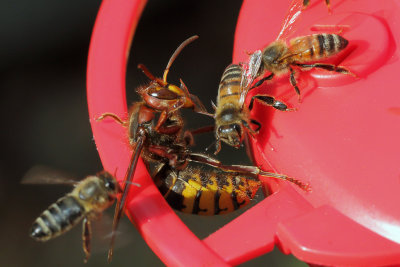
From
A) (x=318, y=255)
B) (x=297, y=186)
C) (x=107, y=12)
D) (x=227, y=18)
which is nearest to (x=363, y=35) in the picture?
(x=297, y=186)

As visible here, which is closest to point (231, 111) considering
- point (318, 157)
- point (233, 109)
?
point (233, 109)

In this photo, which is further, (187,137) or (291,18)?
(187,137)

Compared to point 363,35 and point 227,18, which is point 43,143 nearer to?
point 227,18

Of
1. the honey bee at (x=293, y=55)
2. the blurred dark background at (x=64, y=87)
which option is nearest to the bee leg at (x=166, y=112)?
the honey bee at (x=293, y=55)

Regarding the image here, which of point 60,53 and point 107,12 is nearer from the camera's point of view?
point 107,12

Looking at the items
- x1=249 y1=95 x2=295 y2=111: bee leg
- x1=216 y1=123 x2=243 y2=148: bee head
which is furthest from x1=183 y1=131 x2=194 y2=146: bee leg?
x1=249 y1=95 x2=295 y2=111: bee leg

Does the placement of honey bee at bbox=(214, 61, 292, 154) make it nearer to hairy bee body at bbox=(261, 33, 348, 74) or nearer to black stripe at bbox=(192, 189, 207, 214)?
hairy bee body at bbox=(261, 33, 348, 74)

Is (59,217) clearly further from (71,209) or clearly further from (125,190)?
(125,190)

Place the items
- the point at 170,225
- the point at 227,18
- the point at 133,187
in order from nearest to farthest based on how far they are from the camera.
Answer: the point at 170,225 → the point at 133,187 → the point at 227,18
